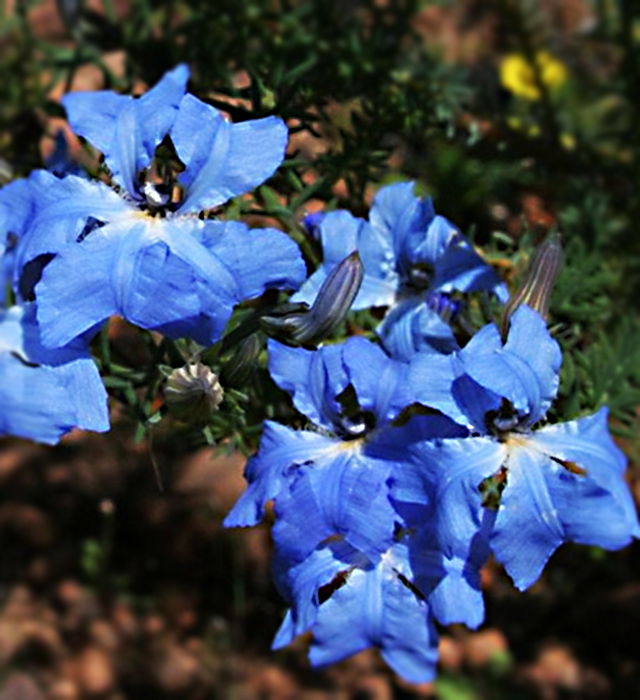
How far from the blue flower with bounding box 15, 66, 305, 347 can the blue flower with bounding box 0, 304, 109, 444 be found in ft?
0.17

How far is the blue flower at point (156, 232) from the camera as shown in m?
0.82

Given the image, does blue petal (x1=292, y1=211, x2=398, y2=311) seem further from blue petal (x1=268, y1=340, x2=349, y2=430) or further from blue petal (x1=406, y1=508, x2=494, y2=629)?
blue petal (x1=406, y1=508, x2=494, y2=629)

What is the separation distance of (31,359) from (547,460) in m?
0.40

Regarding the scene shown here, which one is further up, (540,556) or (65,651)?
(540,556)

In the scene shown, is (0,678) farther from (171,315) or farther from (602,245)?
(171,315)

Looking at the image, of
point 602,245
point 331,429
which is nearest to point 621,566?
point 602,245

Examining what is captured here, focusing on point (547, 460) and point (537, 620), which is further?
point (537, 620)

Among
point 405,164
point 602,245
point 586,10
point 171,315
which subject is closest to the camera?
Result: point 171,315

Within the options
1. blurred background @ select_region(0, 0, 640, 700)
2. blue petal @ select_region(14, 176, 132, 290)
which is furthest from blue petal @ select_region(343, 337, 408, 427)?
blurred background @ select_region(0, 0, 640, 700)

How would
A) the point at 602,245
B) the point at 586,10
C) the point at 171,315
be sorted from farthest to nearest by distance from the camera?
the point at 586,10 < the point at 602,245 < the point at 171,315

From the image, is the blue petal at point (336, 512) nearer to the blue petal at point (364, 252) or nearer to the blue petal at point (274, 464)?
the blue petal at point (274, 464)

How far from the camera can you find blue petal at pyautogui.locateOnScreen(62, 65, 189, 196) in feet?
2.93

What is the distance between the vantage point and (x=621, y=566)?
6.42 feet

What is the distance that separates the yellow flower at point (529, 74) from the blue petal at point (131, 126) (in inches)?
45.1
